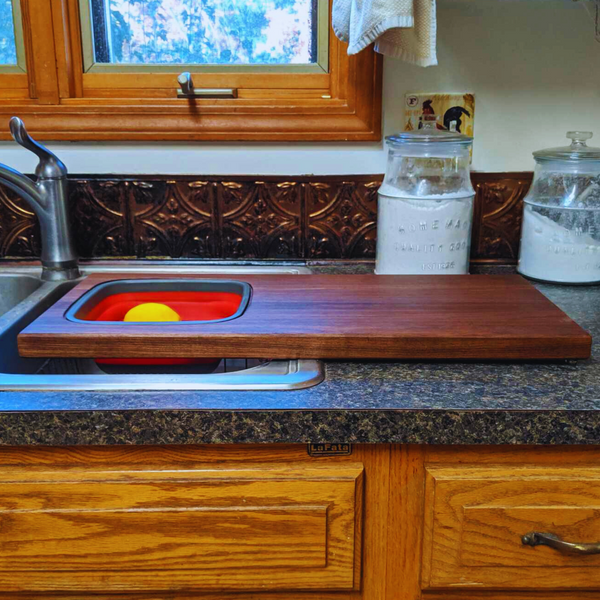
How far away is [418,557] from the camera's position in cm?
85

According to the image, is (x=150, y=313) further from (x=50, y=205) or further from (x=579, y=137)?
(x=579, y=137)

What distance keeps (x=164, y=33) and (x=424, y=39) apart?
537 millimetres

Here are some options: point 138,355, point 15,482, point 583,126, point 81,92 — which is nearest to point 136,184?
point 81,92

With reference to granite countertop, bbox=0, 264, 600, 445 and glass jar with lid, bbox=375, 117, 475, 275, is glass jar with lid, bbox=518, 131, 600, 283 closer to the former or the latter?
glass jar with lid, bbox=375, 117, 475, 275

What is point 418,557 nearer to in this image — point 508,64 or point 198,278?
point 198,278

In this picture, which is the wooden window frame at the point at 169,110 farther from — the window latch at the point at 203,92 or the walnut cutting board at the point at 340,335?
the walnut cutting board at the point at 340,335

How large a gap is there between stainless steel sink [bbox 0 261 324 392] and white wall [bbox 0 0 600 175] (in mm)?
197

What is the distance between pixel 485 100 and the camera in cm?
136

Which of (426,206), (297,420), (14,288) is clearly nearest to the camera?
(297,420)

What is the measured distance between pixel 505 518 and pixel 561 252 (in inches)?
23.4

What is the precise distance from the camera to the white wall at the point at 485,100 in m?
1.32

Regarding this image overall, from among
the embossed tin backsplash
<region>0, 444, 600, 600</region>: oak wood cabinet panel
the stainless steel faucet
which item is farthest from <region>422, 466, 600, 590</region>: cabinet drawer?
the stainless steel faucet

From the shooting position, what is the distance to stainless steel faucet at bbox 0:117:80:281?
1.24 meters

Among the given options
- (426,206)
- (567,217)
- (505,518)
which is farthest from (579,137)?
(505,518)
